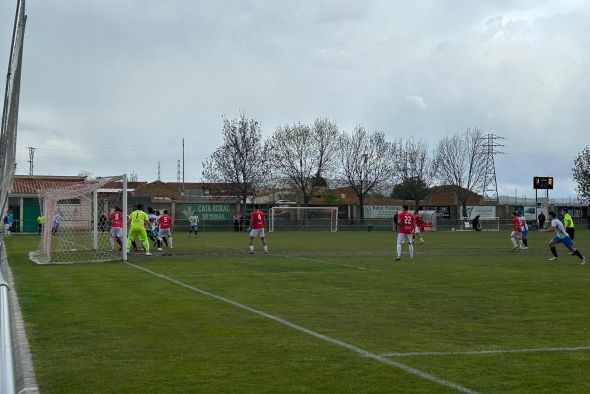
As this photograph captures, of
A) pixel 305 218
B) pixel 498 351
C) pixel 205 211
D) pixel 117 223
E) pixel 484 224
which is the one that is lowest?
pixel 498 351

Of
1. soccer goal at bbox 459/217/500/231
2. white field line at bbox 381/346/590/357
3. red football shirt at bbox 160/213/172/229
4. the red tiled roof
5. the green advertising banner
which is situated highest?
the red tiled roof

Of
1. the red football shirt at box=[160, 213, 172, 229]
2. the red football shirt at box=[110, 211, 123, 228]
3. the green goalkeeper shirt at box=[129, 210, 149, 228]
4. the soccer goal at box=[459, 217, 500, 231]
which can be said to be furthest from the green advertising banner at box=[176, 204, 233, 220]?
the green goalkeeper shirt at box=[129, 210, 149, 228]

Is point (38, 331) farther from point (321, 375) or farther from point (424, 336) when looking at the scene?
point (424, 336)

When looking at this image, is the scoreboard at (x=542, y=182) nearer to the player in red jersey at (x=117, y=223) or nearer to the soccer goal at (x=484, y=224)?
the soccer goal at (x=484, y=224)

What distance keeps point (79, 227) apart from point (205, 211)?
3193 cm

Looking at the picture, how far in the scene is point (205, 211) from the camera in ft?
215

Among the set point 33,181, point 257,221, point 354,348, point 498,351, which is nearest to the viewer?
point 498,351

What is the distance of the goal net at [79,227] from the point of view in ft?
80.9

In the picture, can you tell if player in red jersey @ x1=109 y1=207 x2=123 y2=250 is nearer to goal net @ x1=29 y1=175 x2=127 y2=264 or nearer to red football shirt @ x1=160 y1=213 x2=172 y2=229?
goal net @ x1=29 y1=175 x2=127 y2=264

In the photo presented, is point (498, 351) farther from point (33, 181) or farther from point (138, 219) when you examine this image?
point (33, 181)

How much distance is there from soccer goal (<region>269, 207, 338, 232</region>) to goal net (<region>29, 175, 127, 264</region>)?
103ft

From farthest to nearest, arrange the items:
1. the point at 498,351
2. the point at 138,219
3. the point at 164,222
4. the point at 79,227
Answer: the point at 79,227, the point at 164,222, the point at 138,219, the point at 498,351

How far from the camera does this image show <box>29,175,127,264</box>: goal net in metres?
24.7

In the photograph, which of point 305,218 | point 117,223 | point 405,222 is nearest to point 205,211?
point 305,218
